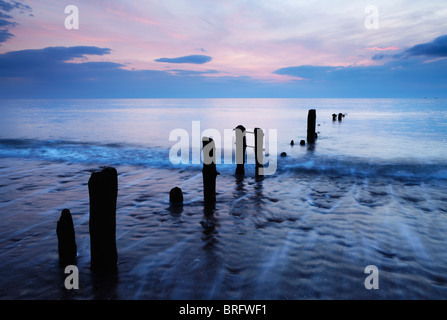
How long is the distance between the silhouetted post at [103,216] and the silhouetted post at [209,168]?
4.45 meters

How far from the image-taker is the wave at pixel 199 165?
54.6ft

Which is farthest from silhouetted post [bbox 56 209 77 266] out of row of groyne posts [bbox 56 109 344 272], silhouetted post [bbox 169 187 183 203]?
silhouetted post [bbox 169 187 183 203]

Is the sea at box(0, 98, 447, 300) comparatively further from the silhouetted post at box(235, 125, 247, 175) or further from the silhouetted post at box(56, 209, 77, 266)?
the silhouetted post at box(235, 125, 247, 175)

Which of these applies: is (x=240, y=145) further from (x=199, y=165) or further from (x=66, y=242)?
(x=66, y=242)

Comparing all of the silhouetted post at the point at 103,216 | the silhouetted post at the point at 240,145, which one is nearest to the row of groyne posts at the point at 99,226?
the silhouetted post at the point at 103,216

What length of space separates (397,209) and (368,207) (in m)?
0.97

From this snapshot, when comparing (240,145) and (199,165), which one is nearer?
(240,145)

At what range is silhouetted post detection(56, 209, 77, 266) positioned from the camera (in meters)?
6.01

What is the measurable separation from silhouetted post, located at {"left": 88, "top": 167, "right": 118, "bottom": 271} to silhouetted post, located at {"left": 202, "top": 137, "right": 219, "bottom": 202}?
445 centimetres

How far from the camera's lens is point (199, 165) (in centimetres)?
1834

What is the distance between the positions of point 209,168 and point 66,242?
5.05 meters

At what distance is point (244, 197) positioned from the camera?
11297 millimetres

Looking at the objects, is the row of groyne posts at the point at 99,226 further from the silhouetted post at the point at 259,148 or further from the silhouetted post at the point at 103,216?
the silhouetted post at the point at 259,148

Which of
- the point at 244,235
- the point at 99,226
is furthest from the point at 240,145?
the point at 99,226
